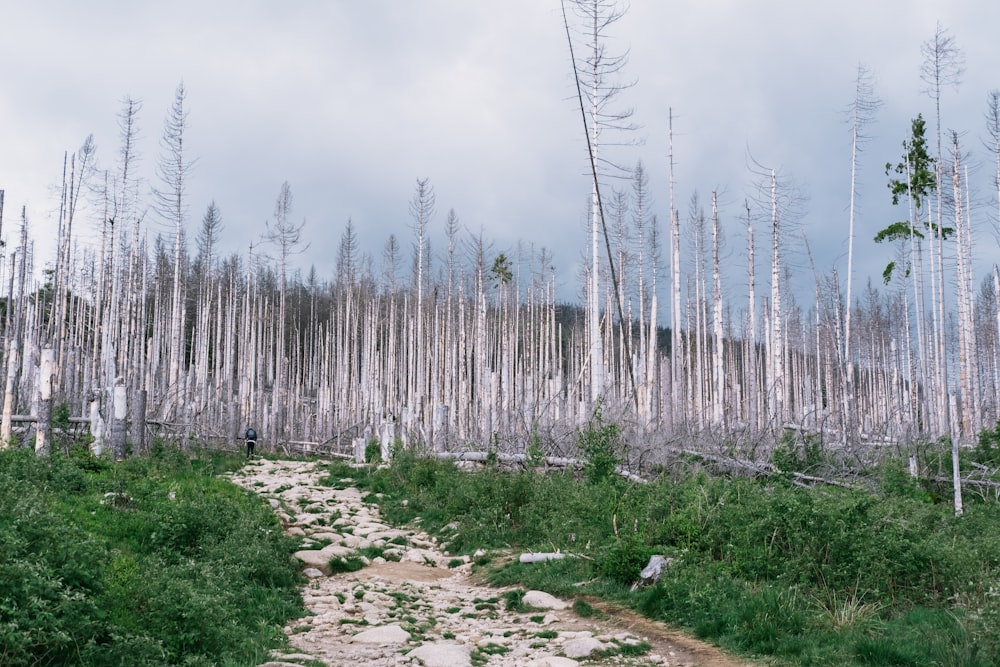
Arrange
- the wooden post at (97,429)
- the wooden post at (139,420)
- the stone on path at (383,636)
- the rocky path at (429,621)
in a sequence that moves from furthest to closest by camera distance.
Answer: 1. the wooden post at (139,420)
2. the wooden post at (97,429)
3. the stone on path at (383,636)
4. the rocky path at (429,621)

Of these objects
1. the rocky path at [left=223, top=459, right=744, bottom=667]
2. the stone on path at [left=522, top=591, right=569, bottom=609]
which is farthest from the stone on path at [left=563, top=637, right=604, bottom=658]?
the stone on path at [left=522, top=591, right=569, bottom=609]

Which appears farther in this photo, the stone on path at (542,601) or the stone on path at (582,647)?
the stone on path at (542,601)

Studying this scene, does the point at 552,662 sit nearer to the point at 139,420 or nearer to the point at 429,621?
the point at 429,621

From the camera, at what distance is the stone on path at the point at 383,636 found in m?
6.44

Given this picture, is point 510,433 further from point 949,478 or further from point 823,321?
point 823,321

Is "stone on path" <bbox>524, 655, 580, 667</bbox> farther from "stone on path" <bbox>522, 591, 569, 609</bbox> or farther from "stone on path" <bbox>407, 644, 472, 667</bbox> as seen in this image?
"stone on path" <bbox>522, 591, 569, 609</bbox>

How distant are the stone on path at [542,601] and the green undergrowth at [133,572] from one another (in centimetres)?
241

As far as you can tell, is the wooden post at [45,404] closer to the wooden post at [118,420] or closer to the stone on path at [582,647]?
the wooden post at [118,420]

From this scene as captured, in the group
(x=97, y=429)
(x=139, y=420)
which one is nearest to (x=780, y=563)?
(x=97, y=429)

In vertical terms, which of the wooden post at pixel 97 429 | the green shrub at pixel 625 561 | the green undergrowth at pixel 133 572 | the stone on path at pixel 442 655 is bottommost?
the stone on path at pixel 442 655

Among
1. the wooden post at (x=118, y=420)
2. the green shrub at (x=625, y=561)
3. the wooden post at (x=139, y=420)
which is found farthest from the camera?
the wooden post at (x=139, y=420)

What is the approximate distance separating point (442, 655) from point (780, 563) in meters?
3.64

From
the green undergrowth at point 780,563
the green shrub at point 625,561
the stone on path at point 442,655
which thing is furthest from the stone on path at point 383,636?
the green shrub at point 625,561

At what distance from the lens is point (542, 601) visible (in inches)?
304
